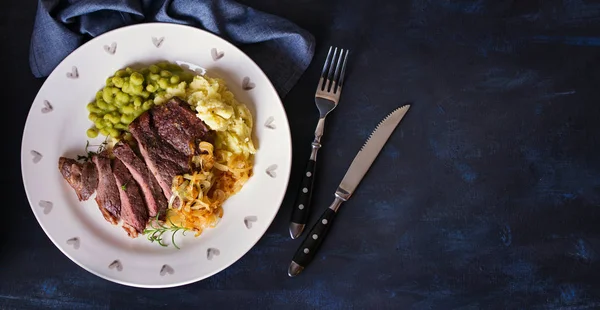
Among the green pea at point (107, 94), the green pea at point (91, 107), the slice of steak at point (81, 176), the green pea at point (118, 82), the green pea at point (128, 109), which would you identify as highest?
the green pea at point (118, 82)

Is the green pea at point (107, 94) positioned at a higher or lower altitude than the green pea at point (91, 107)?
higher

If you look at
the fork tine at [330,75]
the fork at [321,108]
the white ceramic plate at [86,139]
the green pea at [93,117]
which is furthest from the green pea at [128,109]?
the fork tine at [330,75]

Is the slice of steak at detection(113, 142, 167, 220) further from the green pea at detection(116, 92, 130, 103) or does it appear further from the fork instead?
the fork

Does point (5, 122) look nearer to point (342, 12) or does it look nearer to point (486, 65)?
point (342, 12)

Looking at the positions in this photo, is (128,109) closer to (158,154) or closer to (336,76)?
(158,154)

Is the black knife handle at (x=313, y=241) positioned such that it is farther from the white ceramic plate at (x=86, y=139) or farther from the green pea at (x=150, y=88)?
the green pea at (x=150, y=88)

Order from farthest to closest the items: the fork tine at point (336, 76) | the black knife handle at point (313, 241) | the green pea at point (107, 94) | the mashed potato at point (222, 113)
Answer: the fork tine at point (336, 76) → the black knife handle at point (313, 241) → the green pea at point (107, 94) → the mashed potato at point (222, 113)

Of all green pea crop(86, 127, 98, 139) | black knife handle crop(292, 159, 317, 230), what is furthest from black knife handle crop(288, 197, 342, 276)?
green pea crop(86, 127, 98, 139)

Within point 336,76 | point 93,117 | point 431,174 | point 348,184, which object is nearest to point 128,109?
point 93,117
